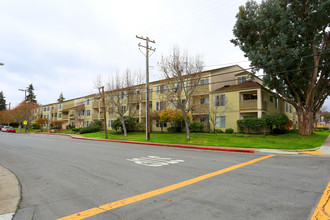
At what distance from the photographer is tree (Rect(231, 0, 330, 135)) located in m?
19.7

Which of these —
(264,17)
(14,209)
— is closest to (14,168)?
(14,209)

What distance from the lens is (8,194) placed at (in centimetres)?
544

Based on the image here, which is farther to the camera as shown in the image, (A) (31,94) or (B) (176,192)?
(A) (31,94)

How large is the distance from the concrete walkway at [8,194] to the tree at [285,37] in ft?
60.3

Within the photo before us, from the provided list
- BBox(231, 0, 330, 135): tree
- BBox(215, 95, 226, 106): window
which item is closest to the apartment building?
BBox(215, 95, 226, 106): window

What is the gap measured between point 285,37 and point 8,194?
2276cm

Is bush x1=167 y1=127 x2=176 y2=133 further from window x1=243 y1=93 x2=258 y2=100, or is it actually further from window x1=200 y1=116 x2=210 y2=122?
window x1=243 y1=93 x2=258 y2=100

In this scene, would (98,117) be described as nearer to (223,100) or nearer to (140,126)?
(140,126)

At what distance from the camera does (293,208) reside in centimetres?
409

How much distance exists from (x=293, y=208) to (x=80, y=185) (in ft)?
17.7

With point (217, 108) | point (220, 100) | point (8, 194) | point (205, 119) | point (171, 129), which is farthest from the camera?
point (171, 129)

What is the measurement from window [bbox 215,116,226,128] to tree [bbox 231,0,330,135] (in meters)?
7.38

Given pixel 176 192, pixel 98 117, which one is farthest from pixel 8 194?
pixel 98 117

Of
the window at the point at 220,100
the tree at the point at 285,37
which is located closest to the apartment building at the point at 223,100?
the window at the point at 220,100
